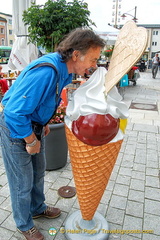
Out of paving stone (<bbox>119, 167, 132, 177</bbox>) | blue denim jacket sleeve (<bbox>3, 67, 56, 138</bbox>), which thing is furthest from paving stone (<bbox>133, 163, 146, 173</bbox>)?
blue denim jacket sleeve (<bbox>3, 67, 56, 138</bbox>)

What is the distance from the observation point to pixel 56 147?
310 centimetres

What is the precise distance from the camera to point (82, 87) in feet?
5.11

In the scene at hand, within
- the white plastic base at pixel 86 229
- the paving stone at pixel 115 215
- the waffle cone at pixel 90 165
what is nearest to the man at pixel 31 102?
the waffle cone at pixel 90 165

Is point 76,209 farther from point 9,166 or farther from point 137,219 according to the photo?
point 9,166

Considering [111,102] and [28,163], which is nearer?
[111,102]

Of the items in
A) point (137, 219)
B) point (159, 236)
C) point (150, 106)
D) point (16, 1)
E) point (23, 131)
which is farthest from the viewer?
point (150, 106)

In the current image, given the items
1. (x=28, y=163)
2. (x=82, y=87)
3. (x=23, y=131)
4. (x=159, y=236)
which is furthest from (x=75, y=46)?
(x=159, y=236)

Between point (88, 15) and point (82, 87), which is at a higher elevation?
point (88, 15)

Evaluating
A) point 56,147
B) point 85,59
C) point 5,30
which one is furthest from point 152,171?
point 5,30

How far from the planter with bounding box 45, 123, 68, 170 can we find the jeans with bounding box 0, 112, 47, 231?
0.96 m

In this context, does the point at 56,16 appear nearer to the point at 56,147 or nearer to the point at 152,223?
the point at 56,147

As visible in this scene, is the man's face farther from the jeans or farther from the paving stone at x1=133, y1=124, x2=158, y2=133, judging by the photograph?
the paving stone at x1=133, y1=124, x2=158, y2=133

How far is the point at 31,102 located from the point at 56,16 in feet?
13.6

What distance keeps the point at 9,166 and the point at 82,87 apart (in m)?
0.91
